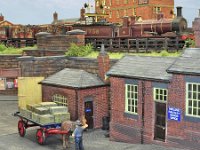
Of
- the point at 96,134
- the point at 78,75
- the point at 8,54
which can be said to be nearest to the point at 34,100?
the point at 78,75

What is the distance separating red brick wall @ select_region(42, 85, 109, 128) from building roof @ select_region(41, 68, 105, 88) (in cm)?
29

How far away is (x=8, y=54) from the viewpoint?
1118 inches

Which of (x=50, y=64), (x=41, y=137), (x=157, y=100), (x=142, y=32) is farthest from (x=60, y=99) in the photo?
(x=142, y=32)

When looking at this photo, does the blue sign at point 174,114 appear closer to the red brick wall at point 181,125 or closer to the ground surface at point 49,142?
the red brick wall at point 181,125

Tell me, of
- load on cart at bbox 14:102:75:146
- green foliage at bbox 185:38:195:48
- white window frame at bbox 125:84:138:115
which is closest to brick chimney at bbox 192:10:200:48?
white window frame at bbox 125:84:138:115

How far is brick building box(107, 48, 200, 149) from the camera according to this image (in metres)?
15.0

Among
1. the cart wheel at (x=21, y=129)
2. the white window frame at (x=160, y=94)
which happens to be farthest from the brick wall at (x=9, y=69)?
the white window frame at (x=160, y=94)

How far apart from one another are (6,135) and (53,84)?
13.1 feet

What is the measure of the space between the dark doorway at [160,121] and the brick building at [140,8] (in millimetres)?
44575

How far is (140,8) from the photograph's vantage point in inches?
2598

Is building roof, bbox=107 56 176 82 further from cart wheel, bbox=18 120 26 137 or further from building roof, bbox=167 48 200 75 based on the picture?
cart wheel, bbox=18 120 26 137

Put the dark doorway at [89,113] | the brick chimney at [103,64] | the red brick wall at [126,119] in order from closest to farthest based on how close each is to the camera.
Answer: the red brick wall at [126,119] → the dark doorway at [89,113] → the brick chimney at [103,64]

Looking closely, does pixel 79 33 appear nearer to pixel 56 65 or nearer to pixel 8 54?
pixel 56 65

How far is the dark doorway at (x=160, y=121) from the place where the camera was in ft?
52.9
